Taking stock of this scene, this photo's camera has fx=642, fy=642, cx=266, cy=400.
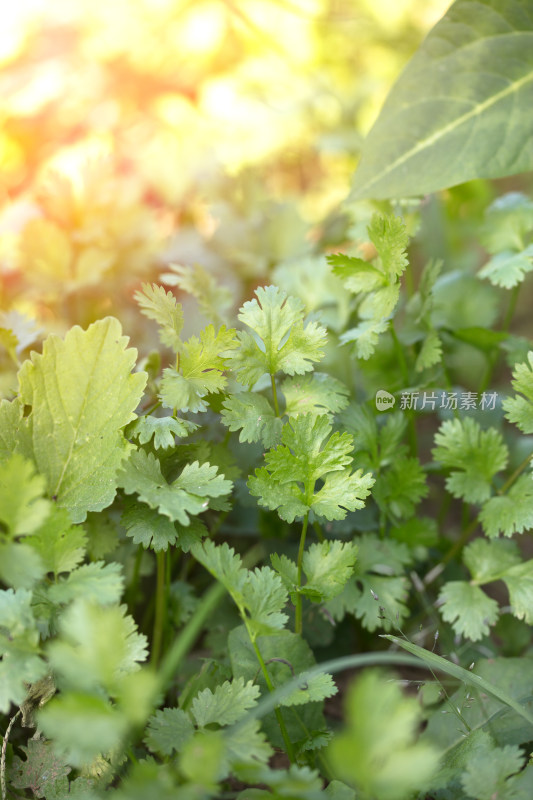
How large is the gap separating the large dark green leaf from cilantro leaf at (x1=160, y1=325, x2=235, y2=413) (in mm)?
446

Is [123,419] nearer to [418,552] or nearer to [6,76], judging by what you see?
[418,552]

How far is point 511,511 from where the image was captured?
2.72 ft

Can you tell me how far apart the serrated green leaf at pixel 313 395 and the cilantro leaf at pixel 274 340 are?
0.16 ft

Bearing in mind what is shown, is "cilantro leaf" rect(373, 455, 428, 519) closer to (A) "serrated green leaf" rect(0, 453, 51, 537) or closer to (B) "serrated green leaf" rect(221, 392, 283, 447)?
(B) "serrated green leaf" rect(221, 392, 283, 447)

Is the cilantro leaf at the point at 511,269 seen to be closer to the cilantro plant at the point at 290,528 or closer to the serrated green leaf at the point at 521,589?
the cilantro plant at the point at 290,528

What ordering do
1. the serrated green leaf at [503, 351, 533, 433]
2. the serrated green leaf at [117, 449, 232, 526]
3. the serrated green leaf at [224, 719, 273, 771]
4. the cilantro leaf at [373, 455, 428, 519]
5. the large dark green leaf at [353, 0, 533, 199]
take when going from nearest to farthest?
the serrated green leaf at [224, 719, 273, 771] → the serrated green leaf at [117, 449, 232, 526] → the serrated green leaf at [503, 351, 533, 433] → the cilantro leaf at [373, 455, 428, 519] → the large dark green leaf at [353, 0, 533, 199]

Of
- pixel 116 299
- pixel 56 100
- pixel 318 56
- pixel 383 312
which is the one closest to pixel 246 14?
pixel 318 56

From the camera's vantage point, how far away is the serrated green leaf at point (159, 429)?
740mm

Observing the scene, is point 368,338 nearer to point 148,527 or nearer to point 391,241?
point 391,241

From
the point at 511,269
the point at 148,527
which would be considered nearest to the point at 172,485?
the point at 148,527

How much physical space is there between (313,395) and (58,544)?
1.18ft

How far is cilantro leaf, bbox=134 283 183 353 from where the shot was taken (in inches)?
30.0

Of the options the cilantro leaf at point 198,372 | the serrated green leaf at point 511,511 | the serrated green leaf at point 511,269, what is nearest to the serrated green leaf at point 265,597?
the cilantro leaf at point 198,372

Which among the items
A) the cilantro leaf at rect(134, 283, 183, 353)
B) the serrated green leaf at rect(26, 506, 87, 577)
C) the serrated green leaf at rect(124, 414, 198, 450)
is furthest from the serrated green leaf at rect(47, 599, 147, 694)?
the cilantro leaf at rect(134, 283, 183, 353)
